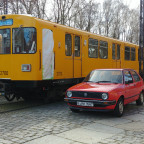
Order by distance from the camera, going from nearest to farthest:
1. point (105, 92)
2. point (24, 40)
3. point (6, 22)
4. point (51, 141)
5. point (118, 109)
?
point (51, 141)
point (105, 92)
point (118, 109)
point (24, 40)
point (6, 22)

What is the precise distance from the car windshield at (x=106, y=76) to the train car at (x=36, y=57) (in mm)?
1744

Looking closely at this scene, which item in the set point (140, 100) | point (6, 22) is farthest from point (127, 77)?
point (6, 22)

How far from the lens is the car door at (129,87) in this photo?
9.07 metres

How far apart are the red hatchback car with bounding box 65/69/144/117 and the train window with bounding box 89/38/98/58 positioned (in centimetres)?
355

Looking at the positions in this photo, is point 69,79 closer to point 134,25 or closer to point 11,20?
point 11,20

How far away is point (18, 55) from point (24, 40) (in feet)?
2.01

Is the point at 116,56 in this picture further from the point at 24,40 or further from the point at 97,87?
the point at 97,87

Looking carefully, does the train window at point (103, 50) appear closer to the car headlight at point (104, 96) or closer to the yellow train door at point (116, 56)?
the yellow train door at point (116, 56)

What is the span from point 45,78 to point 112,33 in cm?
4333

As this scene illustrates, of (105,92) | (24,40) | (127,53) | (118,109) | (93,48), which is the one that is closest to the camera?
(105,92)

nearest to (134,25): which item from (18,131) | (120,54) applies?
(120,54)

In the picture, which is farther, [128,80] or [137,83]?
[137,83]

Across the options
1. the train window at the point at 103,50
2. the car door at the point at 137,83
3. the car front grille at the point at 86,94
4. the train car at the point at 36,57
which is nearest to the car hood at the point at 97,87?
the car front grille at the point at 86,94

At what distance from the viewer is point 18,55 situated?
32.7 feet
